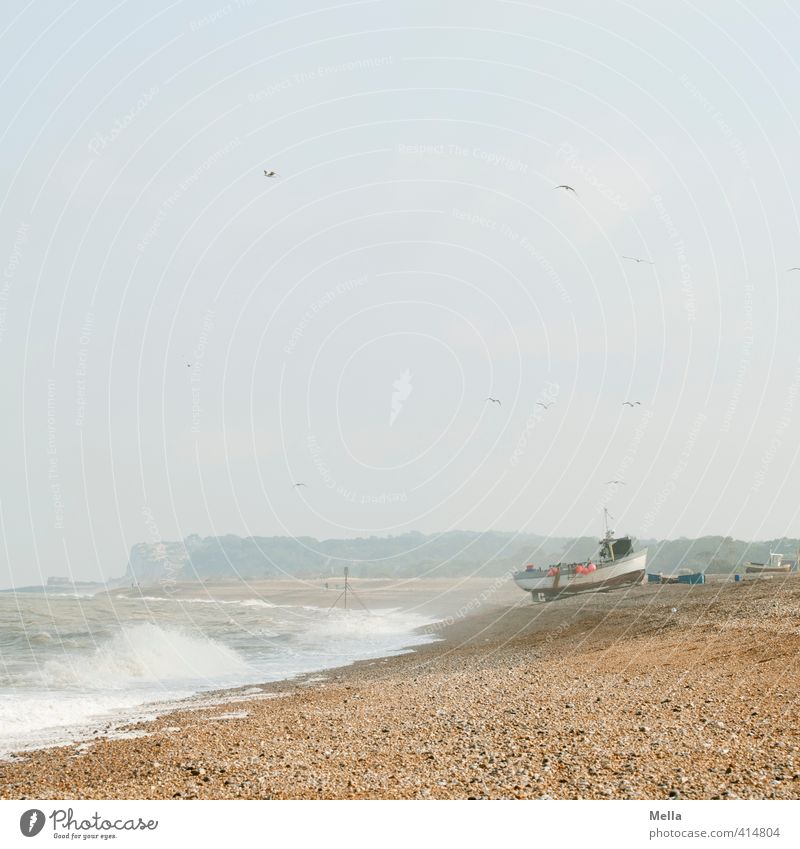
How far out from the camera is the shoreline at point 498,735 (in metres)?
12.1

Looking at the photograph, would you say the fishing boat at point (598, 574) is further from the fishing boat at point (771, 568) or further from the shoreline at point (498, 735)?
the shoreline at point (498, 735)

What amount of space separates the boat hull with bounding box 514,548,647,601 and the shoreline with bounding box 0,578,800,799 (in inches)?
1527

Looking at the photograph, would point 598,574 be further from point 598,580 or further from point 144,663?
point 144,663

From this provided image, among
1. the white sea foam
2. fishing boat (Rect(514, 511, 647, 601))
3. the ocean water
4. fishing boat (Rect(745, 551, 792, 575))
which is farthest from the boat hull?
the white sea foam

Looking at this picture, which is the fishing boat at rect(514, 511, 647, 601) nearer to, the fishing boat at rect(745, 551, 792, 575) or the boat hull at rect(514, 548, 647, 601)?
the boat hull at rect(514, 548, 647, 601)

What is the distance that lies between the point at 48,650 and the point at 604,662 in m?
35.9

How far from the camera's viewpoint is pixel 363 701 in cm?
2234

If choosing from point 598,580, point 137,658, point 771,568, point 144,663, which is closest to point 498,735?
point 144,663

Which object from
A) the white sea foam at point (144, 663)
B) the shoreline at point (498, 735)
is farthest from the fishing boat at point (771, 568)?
the white sea foam at point (144, 663)

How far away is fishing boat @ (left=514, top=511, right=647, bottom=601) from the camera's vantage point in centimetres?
6931

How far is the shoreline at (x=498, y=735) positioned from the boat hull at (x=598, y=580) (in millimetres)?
38790

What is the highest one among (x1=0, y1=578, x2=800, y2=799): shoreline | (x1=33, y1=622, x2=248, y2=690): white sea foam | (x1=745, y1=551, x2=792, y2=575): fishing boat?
(x1=745, y1=551, x2=792, y2=575): fishing boat
